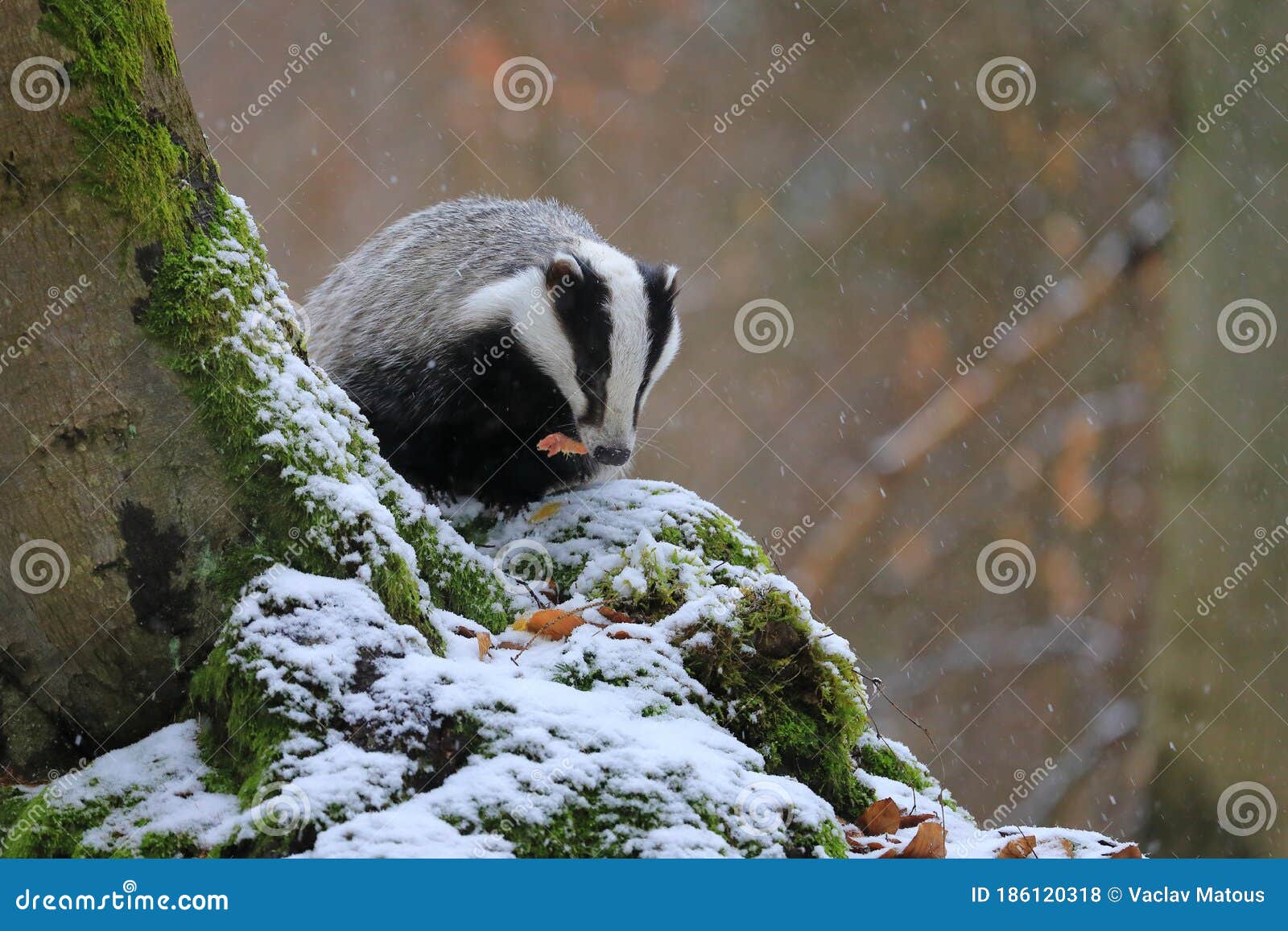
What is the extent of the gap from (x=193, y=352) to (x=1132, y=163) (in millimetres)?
9328

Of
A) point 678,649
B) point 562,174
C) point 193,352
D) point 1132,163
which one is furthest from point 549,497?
point 1132,163

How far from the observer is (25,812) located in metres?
1.92

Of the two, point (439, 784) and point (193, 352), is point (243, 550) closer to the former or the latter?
point (193, 352)

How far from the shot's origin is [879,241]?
10.4m
